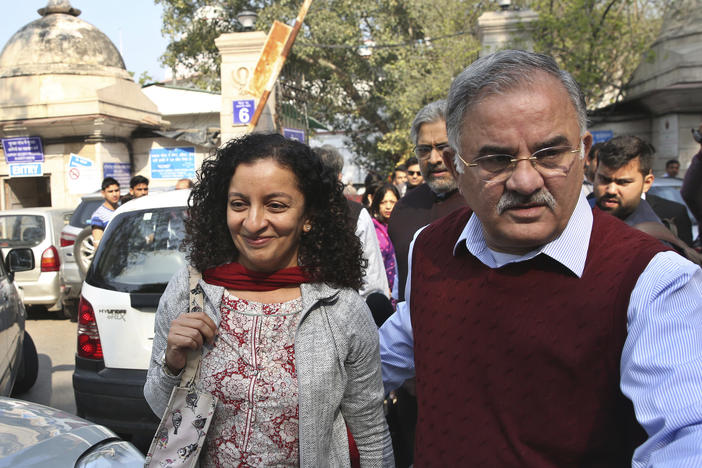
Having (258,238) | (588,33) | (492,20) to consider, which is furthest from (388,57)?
(258,238)

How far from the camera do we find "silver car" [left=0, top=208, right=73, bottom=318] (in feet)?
30.6

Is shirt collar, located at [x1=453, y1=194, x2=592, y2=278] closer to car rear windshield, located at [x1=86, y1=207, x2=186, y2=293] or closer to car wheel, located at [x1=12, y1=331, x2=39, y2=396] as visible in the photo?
car rear windshield, located at [x1=86, y1=207, x2=186, y2=293]

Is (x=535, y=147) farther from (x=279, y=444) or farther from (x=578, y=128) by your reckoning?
(x=279, y=444)

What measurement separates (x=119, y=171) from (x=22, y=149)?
2700mm

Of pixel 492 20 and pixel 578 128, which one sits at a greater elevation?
pixel 492 20

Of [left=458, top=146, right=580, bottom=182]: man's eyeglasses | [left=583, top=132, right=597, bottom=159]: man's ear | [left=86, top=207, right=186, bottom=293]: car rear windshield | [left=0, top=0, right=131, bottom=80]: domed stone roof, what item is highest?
[left=0, top=0, right=131, bottom=80]: domed stone roof

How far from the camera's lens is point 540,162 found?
1.44 m

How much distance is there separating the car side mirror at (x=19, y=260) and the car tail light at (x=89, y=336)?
1367mm

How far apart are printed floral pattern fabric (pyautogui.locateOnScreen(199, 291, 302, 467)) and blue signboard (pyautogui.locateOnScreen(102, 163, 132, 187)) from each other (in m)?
16.0

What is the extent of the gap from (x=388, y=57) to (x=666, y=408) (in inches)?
805

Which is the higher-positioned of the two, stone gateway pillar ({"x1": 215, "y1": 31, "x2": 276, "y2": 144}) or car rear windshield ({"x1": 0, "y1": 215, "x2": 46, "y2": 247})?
stone gateway pillar ({"x1": 215, "y1": 31, "x2": 276, "y2": 144})

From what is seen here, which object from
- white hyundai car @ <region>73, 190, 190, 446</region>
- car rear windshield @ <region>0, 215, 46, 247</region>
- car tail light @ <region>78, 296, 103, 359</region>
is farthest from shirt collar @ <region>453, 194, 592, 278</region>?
car rear windshield @ <region>0, 215, 46, 247</region>

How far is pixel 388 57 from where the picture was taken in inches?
810

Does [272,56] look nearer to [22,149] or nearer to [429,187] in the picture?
[22,149]
